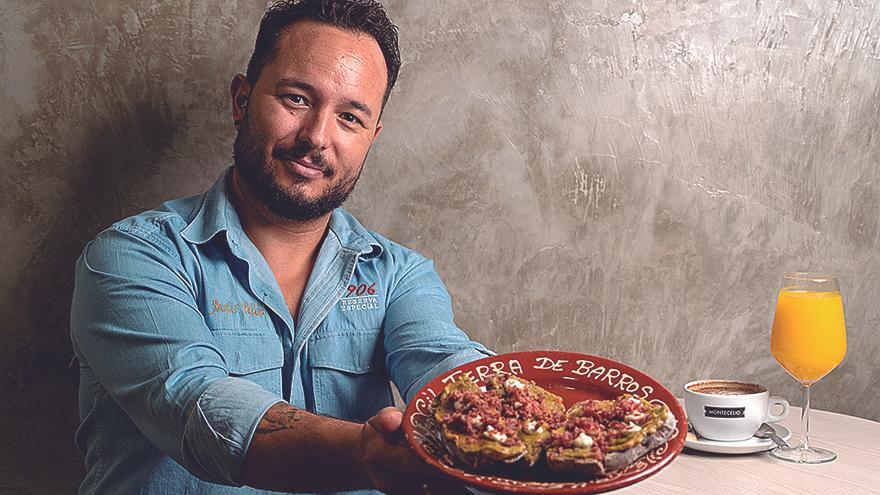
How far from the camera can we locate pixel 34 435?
155 centimetres

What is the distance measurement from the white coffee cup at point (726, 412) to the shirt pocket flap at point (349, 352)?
19.5 inches

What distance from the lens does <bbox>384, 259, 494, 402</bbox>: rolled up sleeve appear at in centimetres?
137

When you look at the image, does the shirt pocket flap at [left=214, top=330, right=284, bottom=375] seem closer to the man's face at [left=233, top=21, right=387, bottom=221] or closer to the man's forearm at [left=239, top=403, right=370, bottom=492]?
the man's face at [left=233, top=21, right=387, bottom=221]

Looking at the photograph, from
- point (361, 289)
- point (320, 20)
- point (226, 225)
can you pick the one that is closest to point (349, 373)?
point (361, 289)

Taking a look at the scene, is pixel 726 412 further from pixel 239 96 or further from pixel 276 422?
pixel 239 96

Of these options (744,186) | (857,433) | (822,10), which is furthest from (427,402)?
(822,10)

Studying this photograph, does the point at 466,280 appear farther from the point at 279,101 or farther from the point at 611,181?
the point at 279,101

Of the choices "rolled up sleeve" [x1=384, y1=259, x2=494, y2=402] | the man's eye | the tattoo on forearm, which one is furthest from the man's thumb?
the man's eye

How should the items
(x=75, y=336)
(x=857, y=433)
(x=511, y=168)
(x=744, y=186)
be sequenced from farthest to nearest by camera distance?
(x=744, y=186) < (x=511, y=168) < (x=857, y=433) < (x=75, y=336)

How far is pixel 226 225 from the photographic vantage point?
1327 millimetres

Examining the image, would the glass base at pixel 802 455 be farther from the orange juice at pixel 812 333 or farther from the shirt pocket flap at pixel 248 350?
the shirt pocket flap at pixel 248 350

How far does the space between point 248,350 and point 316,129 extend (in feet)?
1.14

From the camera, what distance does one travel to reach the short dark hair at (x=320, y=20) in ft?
4.64

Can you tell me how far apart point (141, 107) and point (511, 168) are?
2.30ft
